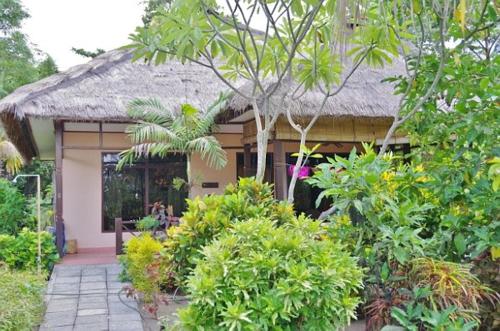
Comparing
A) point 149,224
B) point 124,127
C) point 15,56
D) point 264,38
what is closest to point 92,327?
point 149,224

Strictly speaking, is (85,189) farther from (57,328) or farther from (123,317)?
(57,328)

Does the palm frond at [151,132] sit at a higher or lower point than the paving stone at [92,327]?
higher

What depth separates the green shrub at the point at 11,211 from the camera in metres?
8.11

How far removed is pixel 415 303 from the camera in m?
2.80

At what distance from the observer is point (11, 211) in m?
8.23

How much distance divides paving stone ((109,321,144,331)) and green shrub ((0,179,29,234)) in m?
4.74

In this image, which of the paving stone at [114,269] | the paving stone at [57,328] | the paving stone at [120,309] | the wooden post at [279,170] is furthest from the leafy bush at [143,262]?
A: the wooden post at [279,170]

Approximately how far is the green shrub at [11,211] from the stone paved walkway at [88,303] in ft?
6.40

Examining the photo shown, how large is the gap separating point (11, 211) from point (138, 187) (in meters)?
2.34

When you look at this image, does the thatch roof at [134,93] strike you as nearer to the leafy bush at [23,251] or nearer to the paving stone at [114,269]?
the leafy bush at [23,251]

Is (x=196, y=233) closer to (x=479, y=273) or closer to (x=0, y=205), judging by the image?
(x=479, y=273)

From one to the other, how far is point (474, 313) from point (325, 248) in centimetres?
101

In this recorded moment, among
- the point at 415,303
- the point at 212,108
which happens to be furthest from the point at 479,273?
the point at 212,108

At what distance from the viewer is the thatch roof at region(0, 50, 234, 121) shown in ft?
23.2
